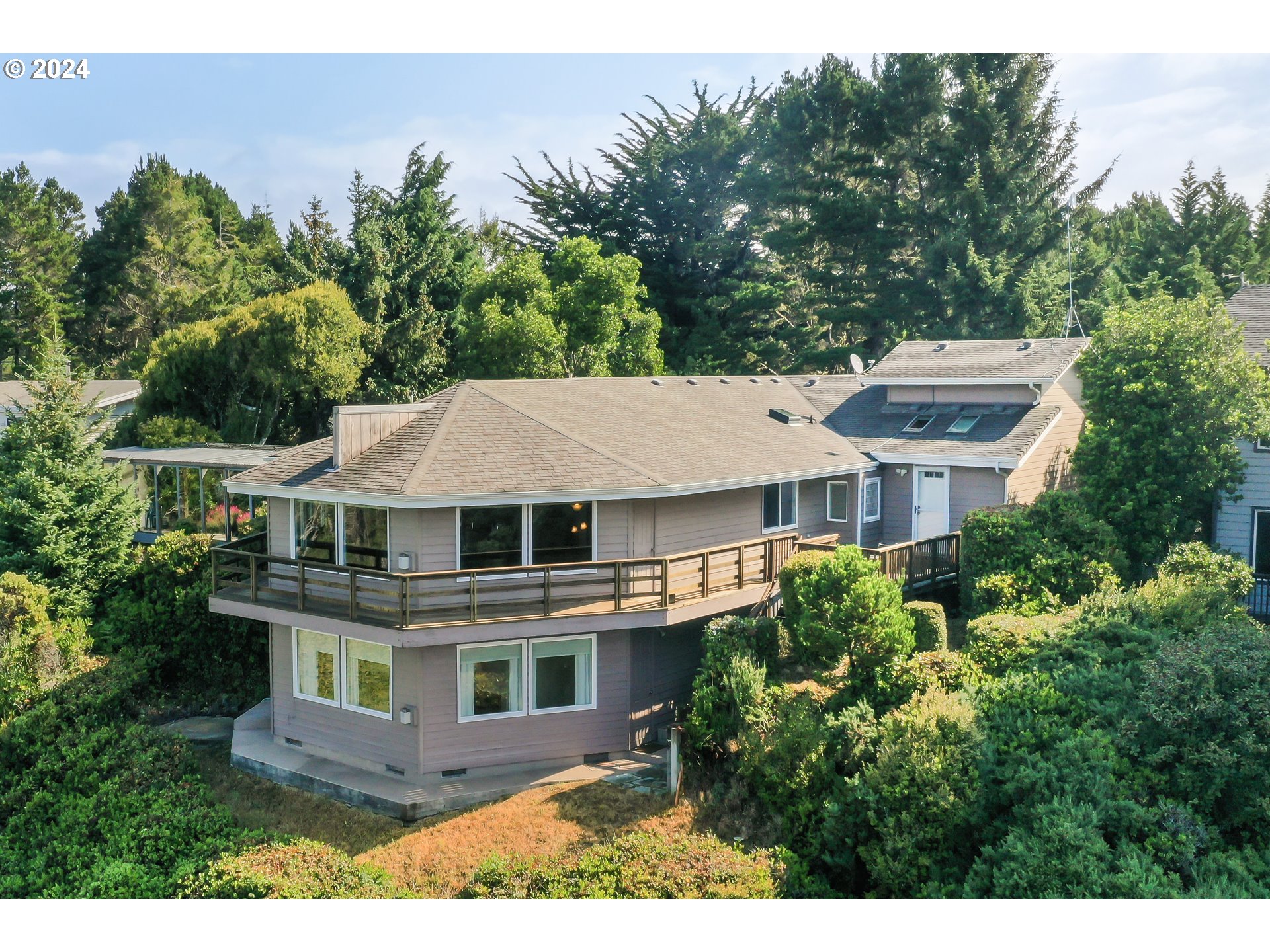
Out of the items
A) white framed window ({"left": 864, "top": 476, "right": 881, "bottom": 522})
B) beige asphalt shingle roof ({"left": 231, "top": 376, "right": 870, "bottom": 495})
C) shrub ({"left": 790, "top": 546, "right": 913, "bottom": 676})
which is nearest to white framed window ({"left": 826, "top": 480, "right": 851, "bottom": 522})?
white framed window ({"left": 864, "top": 476, "right": 881, "bottom": 522})

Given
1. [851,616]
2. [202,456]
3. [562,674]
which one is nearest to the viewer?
[851,616]

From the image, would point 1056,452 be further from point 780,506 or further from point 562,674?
point 562,674

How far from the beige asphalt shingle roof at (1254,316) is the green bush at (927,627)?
1046 centimetres

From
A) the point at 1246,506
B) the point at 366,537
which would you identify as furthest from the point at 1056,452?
the point at 366,537

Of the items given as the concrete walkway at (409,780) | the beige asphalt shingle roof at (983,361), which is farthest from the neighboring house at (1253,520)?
the concrete walkway at (409,780)

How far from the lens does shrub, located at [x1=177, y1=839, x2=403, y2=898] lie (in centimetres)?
1250

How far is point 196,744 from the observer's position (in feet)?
59.3

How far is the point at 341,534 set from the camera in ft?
55.1

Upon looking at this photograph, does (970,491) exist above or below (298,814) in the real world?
above

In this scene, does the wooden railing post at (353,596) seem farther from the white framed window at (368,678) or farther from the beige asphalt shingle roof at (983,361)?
the beige asphalt shingle roof at (983,361)

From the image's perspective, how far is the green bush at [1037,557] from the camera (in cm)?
1798

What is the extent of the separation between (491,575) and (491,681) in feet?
5.94

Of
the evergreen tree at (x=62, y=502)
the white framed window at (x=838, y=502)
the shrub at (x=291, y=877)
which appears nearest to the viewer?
the shrub at (x=291, y=877)

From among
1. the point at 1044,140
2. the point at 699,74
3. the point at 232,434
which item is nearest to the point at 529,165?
the point at 699,74
